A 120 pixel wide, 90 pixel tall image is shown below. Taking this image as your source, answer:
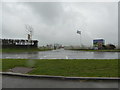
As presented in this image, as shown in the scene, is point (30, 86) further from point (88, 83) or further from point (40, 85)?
point (88, 83)

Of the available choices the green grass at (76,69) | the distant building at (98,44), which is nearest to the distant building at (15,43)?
the distant building at (98,44)

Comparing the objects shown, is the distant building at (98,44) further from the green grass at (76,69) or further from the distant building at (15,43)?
the green grass at (76,69)

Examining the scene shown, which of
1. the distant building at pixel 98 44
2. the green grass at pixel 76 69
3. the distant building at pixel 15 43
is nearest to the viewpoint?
the green grass at pixel 76 69

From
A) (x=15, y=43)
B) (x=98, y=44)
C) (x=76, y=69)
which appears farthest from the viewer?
A: (x=15, y=43)

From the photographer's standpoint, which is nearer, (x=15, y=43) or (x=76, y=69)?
(x=76, y=69)

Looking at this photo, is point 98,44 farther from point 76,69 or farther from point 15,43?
point 76,69

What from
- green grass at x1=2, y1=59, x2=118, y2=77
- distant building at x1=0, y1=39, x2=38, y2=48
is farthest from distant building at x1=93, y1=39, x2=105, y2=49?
green grass at x1=2, y1=59, x2=118, y2=77

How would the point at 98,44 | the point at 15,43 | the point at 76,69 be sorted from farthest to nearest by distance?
the point at 15,43, the point at 98,44, the point at 76,69

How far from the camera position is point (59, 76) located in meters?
5.64

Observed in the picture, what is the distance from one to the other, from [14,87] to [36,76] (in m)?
1.36

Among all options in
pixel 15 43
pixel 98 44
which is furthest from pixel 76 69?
pixel 15 43

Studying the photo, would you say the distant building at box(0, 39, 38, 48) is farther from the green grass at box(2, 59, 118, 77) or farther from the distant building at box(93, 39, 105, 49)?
the green grass at box(2, 59, 118, 77)

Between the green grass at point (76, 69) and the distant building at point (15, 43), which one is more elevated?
the distant building at point (15, 43)

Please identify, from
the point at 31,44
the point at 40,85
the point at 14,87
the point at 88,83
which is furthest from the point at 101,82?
the point at 31,44
